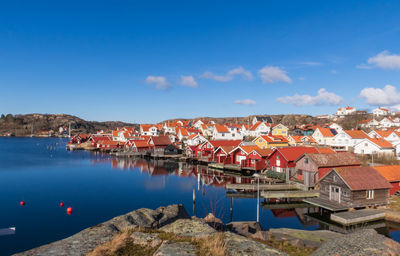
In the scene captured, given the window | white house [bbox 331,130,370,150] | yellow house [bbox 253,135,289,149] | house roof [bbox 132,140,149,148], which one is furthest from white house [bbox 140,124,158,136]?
the window

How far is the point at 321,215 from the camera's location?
2762 cm

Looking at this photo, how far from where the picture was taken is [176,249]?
7414 millimetres

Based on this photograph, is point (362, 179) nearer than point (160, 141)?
Yes

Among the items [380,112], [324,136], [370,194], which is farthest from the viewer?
[380,112]

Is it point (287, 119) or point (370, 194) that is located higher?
point (287, 119)

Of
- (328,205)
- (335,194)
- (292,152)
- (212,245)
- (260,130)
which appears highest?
(260,130)

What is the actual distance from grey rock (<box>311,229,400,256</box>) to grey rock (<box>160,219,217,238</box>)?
4287 millimetres

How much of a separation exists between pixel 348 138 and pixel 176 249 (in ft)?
259

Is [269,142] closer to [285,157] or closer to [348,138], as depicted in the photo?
[348,138]

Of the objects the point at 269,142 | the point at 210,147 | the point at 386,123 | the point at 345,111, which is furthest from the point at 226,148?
the point at 345,111

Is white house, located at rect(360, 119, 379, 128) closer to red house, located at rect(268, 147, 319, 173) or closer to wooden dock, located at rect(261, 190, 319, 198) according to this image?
red house, located at rect(268, 147, 319, 173)

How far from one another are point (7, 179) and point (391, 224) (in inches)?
2378

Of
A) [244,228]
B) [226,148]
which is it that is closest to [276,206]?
[244,228]

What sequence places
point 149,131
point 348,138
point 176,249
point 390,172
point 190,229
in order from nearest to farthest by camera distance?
point 176,249 → point 190,229 → point 390,172 → point 348,138 → point 149,131
